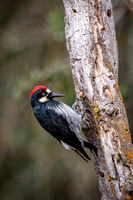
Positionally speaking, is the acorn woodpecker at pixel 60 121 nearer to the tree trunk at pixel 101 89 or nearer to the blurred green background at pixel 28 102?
the tree trunk at pixel 101 89

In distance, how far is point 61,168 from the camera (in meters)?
5.97

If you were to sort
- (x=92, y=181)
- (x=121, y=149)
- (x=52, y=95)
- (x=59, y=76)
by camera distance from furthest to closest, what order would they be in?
(x=92, y=181)
(x=59, y=76)
(x=52, y=95)
(x=121, y=149)

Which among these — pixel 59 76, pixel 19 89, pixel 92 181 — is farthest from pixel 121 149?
pixel 92 181

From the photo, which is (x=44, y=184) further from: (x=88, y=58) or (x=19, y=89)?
(x=88, y=58)

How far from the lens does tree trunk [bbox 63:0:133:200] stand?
286 cm

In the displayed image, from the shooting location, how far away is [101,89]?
9.98 ft

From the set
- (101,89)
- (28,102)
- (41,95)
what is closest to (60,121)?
(41,95)

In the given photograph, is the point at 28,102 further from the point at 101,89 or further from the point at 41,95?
the point at 101,89

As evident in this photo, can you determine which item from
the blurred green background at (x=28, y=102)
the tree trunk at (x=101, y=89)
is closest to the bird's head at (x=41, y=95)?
the tree trunk at (x=101, y=89)

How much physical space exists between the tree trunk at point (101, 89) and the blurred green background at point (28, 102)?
1.54 meters

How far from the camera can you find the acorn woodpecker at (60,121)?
359cm

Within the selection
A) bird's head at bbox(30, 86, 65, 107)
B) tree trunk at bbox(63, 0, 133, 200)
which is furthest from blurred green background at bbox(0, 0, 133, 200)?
tree trunk at bbox(63, 0, 133, 200)

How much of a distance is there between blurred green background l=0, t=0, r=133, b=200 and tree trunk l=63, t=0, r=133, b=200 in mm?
1538

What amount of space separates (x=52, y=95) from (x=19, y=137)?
265 centimetres
